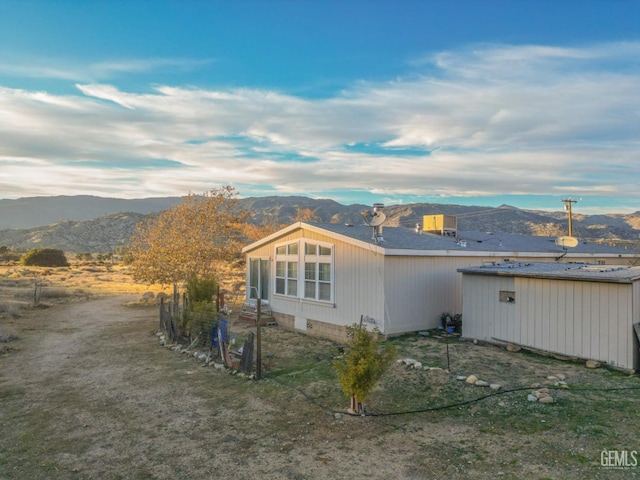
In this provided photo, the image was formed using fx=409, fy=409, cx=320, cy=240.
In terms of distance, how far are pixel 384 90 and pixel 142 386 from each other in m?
14.1

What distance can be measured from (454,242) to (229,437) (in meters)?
11.2

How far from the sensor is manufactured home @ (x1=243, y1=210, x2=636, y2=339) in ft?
39.2

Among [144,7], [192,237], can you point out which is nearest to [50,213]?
[192,237]

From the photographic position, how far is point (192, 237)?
23.1 metres

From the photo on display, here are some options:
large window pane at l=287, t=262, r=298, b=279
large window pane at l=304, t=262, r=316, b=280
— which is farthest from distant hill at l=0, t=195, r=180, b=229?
large window pane at l=304, t=262, r=316, b=280

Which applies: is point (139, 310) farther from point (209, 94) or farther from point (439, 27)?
point (439, 27)

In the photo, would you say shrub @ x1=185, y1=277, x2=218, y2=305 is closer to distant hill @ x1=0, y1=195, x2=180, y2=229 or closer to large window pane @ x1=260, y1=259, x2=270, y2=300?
large window pane @ x1=260, y1=259, x2=270, y2=300

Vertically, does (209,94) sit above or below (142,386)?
above

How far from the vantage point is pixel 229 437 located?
20.7 feet

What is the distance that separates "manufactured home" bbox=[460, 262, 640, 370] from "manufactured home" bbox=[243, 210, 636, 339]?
147 centimetres

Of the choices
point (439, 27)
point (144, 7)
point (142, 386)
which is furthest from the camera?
point (439, 27)

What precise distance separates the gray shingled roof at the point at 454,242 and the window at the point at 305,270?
904 millimetres

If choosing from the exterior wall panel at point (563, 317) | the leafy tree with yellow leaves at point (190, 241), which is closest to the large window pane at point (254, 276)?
the leafy tree with yellow leaves at point (190, 241)

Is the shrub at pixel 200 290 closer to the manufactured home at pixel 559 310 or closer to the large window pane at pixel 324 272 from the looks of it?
the large window pane at pixel 324 272
